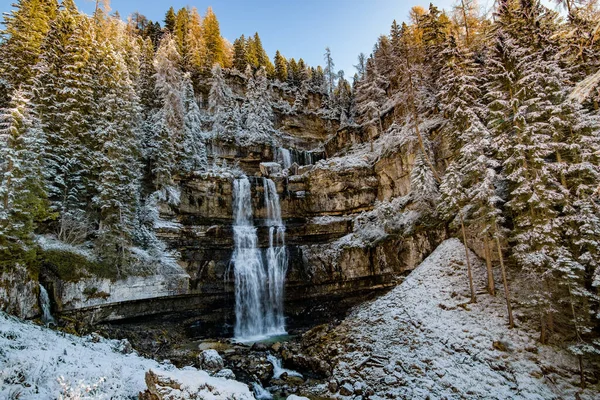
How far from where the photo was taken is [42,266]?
49.6 feet

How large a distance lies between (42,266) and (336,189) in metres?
22.2

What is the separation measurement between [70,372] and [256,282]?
15.2 metres

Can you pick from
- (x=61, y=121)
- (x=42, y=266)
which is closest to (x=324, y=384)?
(x=42, y=266)

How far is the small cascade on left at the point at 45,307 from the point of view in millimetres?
13836

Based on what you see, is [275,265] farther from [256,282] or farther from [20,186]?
[20,186]

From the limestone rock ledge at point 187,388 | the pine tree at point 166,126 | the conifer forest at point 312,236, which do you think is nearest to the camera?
the limestone rock ledge at point 187,388

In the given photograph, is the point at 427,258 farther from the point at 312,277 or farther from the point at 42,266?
the point at 42,266

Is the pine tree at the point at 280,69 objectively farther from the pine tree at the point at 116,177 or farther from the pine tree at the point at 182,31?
the pine tree at the point at 116,177

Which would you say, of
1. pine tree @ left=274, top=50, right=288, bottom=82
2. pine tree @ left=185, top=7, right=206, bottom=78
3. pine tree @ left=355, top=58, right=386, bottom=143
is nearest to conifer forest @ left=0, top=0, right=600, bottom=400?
pine tree @ left=355, top=58, right=386, bottom=143

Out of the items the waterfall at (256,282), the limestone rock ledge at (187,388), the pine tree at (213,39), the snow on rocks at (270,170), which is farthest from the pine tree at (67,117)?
the pine tree at (213,39)

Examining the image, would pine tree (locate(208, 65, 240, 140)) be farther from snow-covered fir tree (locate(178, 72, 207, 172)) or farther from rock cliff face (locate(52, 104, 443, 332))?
rock cliff face (locate(52, 104, 443, 332))

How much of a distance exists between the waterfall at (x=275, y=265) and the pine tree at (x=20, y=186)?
1471cm

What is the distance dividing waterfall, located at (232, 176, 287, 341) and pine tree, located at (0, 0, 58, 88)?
18457 millimetres

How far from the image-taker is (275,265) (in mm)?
23609
